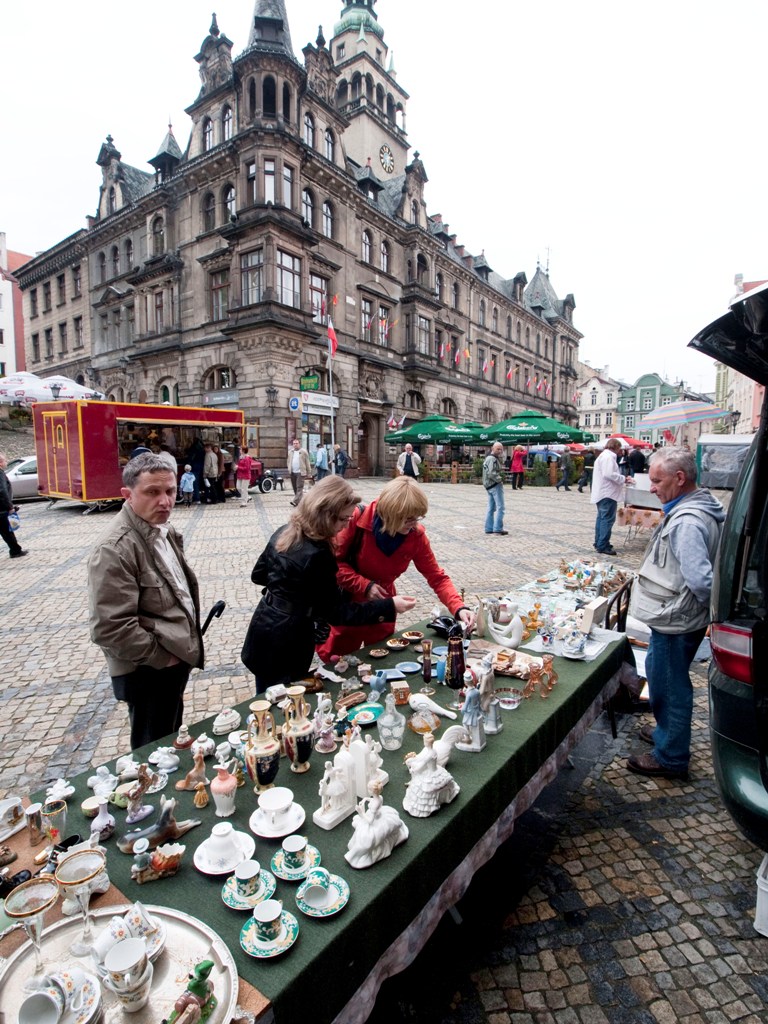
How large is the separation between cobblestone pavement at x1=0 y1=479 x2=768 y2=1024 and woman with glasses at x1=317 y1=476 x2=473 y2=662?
1343 millimetres

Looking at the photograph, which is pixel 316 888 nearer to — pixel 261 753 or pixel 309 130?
pixel 261 753

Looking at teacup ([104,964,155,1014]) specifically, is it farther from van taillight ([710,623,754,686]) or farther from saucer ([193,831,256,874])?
van taillight ([710,623,754,686])

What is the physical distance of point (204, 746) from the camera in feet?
6.43

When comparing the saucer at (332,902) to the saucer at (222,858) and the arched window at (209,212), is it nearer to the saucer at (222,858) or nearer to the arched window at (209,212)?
the saucer at (222,858)

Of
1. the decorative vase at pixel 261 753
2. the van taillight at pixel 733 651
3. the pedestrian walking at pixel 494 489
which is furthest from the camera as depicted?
the pedestrian walking at pixel 494 489

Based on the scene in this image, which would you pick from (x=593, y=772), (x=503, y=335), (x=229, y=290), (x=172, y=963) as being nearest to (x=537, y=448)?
(x=503, y=335)

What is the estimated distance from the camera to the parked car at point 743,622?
6.58 ft

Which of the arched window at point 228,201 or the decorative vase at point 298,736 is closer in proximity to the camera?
the decorative vase at point 298,736

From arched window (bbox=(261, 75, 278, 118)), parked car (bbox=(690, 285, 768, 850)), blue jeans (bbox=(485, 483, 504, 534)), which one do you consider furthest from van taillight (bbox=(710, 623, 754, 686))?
arched window (bbox=(261, 75, 278, 118))

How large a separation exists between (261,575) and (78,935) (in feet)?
5.98

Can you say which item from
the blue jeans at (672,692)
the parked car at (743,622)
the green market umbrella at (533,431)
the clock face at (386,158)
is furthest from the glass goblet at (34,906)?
the clock face at (386,158)

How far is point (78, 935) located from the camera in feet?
4.24

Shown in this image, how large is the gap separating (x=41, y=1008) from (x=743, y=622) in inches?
99.1

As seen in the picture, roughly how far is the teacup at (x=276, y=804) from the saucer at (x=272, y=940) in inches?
12.5
